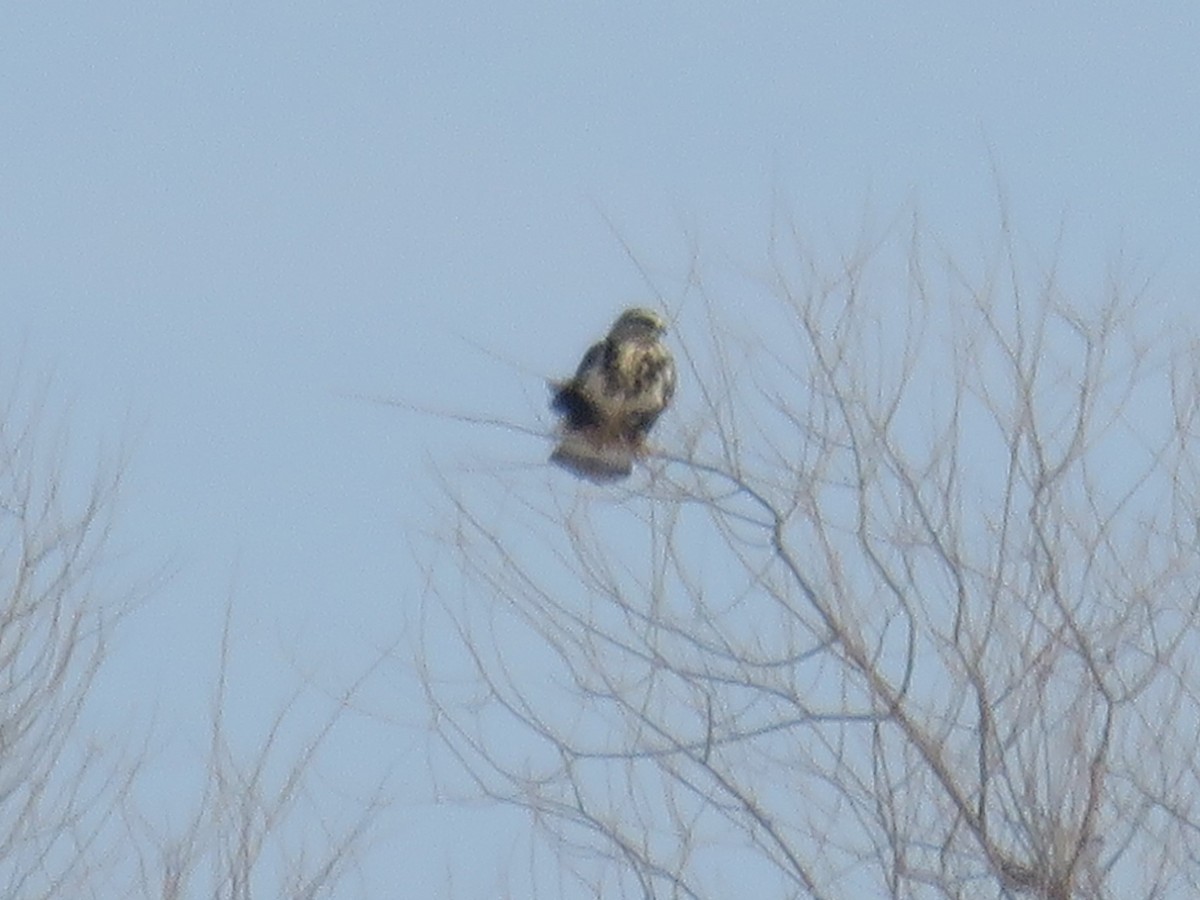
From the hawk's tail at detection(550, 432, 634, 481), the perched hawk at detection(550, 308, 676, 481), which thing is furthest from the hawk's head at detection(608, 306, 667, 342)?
the hawk's tail at detection(550, 432, 634, 481)

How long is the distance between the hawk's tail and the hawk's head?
1497mm

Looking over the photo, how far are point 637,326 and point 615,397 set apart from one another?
792mm

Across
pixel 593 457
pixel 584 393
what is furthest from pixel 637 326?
pixel 593 457

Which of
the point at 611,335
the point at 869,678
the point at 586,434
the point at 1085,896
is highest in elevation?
the point at 611,335

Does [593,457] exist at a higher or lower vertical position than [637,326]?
lower

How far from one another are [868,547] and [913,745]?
52cm

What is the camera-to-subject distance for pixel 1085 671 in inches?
273

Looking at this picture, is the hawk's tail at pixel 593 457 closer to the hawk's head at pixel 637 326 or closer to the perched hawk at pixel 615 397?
the perched hawk at pixel 615 397

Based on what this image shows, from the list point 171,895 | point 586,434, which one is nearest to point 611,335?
point 586,434

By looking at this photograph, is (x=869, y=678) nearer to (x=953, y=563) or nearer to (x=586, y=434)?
(x=953, y=563)

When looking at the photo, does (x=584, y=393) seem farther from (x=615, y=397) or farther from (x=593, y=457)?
(x=593, y=457)

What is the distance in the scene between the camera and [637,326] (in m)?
9.91

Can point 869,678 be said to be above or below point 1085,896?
above

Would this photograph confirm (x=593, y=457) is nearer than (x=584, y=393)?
Yes
